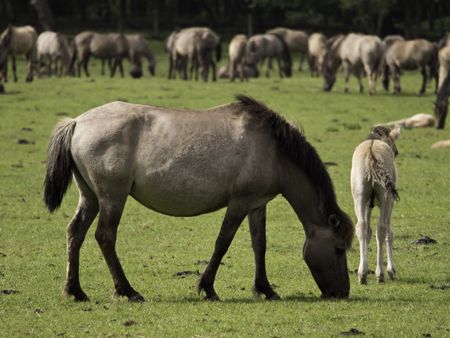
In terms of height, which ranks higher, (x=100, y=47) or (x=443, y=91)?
(x=443, y=91)

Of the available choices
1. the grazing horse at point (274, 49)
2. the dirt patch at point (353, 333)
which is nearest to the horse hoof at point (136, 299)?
the dirt patch at point (353, 333)

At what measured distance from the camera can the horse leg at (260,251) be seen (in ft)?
34.7

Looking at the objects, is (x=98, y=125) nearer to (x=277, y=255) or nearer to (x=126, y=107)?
(x=126, y=107)

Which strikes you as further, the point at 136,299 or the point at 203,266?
the point at 203,266

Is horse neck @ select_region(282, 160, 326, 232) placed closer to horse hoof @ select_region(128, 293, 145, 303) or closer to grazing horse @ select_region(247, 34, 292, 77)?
horse hoof @ select_region(128, 293, 145, 303)

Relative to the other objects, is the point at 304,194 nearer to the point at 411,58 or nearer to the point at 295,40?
the point at 411,58

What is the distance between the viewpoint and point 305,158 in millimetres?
10523

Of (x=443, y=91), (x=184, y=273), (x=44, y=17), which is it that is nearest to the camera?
(x=184, y=273)

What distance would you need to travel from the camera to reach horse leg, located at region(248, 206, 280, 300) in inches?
416

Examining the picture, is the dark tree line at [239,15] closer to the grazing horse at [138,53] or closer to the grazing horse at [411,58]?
the grazing horse at [138,53]

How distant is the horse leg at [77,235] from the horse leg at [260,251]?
167 cm

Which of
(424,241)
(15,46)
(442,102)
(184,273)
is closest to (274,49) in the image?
(15,46)

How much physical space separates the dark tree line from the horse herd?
18.9 feet

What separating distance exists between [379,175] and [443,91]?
17.0m
